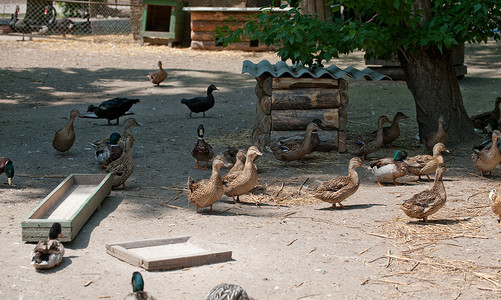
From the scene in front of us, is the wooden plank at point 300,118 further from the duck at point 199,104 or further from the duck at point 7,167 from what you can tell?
the duck at point 7,167

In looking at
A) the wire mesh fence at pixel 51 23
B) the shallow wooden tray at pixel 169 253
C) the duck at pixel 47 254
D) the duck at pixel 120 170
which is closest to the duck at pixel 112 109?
the duck at pixel 120 170

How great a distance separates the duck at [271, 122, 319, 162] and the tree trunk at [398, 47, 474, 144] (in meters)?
2.39

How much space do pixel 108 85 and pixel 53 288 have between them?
12.6m

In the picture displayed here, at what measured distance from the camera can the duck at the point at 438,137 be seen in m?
10.3

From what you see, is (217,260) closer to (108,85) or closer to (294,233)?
(294,233)

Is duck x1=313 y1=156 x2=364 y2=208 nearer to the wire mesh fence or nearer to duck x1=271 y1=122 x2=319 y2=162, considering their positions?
duck x1=271 y1=122 x2=319 y2=162

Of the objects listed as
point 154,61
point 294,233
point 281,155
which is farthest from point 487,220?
point 154,61

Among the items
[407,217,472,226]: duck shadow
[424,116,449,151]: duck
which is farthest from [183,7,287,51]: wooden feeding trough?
[407,217,472,226]: duck shadow

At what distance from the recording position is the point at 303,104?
1060 cm

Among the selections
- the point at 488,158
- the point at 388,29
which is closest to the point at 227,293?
the point at 488,158

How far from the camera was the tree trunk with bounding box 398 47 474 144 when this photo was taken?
35.9 ft

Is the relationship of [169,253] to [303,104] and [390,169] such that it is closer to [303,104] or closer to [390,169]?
[390,169]

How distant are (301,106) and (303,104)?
54 mm

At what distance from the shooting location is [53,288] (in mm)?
5332
